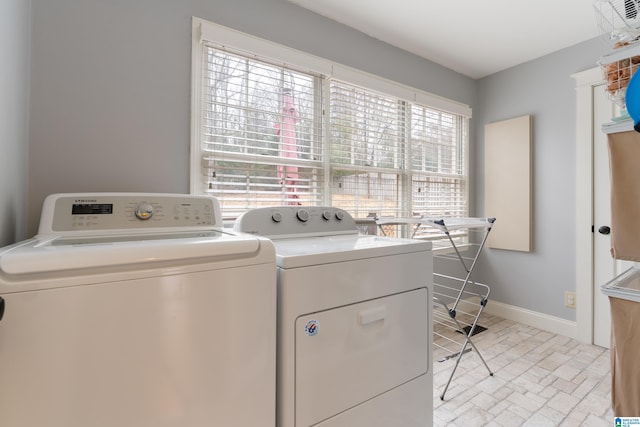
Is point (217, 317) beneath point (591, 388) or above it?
above

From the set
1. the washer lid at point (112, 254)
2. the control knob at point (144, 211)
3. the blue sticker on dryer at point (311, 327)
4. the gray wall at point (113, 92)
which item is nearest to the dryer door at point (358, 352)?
the blue sticker on dryer at point (311, 327)

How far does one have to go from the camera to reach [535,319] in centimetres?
298

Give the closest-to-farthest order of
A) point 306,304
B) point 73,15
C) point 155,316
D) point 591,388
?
point 155,316, point 306,304, point 73,15, point 591,388

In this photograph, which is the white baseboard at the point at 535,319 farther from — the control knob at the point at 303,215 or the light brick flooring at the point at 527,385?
the control knob at the point at 303,215

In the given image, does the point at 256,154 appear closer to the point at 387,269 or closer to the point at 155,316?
the point at 387,269

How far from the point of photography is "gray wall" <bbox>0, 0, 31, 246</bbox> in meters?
0.99

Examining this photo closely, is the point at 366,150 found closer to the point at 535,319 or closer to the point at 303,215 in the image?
the point at 303,215

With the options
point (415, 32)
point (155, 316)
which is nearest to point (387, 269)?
point (155, 316)

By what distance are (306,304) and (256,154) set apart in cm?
127

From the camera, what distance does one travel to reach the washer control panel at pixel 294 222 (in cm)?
148

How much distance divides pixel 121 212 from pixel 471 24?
2.70 metres

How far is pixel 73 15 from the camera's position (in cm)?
145

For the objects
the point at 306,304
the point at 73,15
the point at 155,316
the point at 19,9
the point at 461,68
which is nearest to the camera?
the point at 155,316

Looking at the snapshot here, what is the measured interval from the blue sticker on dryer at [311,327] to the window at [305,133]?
1.10 m
